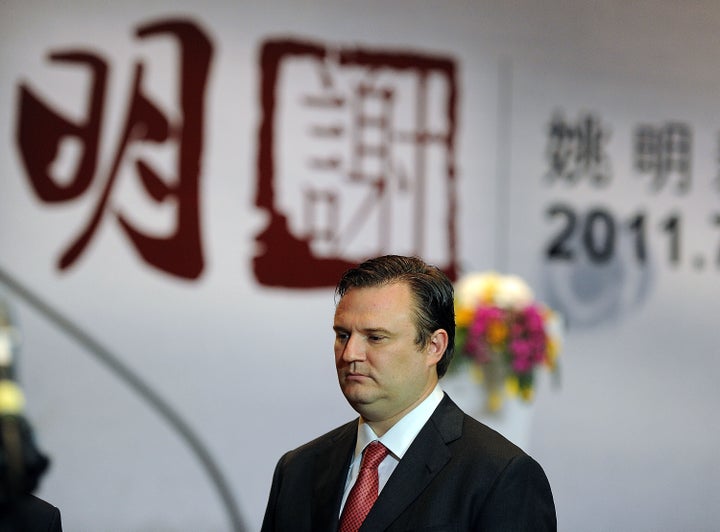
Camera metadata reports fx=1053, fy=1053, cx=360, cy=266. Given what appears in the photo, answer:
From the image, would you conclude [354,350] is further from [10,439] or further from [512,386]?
[512,386]

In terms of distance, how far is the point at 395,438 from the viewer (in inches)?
59.6

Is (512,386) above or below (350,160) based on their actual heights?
below

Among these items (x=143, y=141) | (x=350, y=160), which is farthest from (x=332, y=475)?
(x=350, y=160)

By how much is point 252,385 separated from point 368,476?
228 cm

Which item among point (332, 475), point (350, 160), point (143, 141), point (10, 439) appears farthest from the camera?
point (350, 160)

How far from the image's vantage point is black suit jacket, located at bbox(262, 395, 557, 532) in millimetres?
1421

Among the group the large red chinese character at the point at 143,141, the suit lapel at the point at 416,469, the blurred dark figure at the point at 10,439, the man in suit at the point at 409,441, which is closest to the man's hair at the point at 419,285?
the man in suit at the point at 409,441

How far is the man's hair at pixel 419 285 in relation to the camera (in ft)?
4.99

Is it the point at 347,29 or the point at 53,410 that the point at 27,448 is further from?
the point at 347,29

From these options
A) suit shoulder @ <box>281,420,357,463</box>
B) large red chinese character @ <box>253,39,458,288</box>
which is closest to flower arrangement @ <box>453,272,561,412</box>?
large red chinese character @ <box>253,39,458,288</box>

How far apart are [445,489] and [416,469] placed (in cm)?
5

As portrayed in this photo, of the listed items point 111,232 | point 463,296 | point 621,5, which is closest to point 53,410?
point 111,232

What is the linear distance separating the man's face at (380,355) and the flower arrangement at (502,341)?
1678 mm

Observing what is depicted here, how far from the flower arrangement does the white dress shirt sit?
1.65 meters
